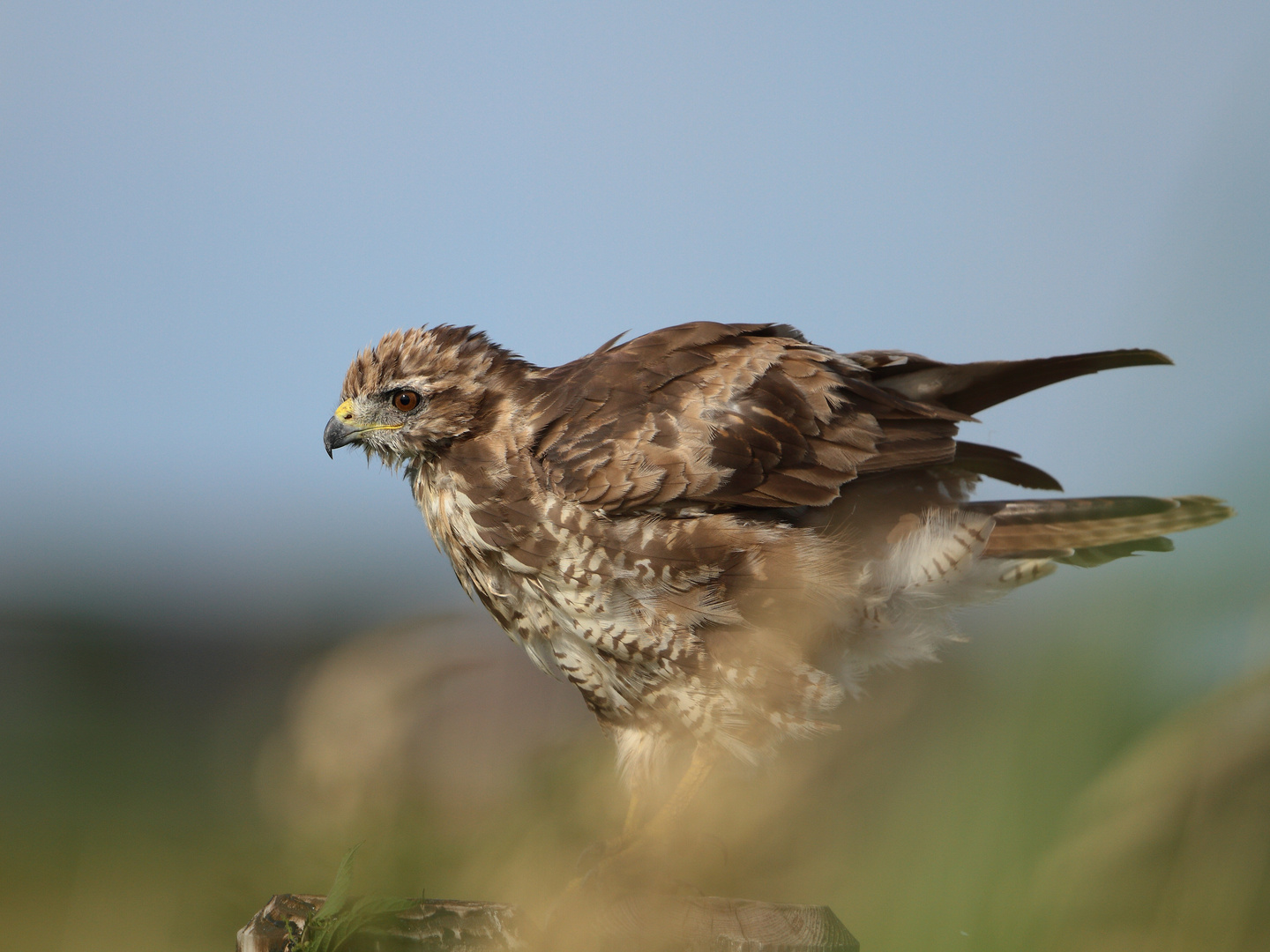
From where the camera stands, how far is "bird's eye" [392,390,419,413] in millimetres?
3953

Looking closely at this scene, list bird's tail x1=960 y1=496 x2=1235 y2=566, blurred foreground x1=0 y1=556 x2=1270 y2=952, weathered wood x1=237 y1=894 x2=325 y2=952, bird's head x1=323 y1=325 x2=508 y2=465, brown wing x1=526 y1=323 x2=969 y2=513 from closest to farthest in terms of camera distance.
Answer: blurred foreground x1=0 y1=556 x2=1270 y2=952, weathered wood x1=237 y1=894 x2=325 y2=952, brown wing x1=526 y1=323 x2=969 y2=513, bird's tail x1=960 y1=496 x2=1235 y2=566, bird's head x1=323 y1=325 x2=508 y2=465

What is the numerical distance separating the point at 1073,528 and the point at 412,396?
2.85 m

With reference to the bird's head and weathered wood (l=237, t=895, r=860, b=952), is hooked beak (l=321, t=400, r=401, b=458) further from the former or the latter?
weathered wood (l=237, t=895, r=860, b=952)

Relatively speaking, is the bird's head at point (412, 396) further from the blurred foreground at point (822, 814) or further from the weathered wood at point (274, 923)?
the weathered wood at point (274, 923)

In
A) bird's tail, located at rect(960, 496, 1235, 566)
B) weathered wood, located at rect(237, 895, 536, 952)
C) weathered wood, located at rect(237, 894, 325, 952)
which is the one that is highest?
bird's tail, located at rect(960, 496, 1235, 566)

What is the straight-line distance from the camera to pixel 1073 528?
149 inches

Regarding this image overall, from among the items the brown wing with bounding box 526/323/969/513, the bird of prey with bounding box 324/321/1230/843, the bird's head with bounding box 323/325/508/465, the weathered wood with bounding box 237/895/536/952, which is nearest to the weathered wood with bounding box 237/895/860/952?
the weathered wood with bounding box 237/895/536/952

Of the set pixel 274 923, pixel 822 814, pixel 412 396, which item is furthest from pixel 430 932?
pixel 412 396

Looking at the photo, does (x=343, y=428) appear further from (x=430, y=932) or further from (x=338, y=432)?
(x=430, y=932)

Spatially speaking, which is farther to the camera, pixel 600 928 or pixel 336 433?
pixel 336 433

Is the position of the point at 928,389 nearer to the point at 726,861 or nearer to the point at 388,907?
the point at 726,861

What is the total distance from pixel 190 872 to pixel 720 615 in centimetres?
199

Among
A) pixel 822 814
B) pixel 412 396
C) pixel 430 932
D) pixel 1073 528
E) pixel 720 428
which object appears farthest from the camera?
pixel 412 396

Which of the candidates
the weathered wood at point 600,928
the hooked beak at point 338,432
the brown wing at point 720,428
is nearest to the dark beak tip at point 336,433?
the hooked beak at point 338,432
